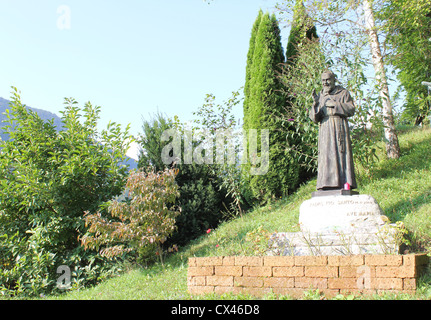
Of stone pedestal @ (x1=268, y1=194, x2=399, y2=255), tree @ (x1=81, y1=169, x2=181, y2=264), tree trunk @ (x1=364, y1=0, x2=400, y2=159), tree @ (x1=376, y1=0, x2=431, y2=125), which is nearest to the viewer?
stone pedestal @ (x1=268, y1=194, x2=399, y2=255)

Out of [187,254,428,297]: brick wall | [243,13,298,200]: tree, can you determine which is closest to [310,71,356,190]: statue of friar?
[187,254,428,297]: brick wall

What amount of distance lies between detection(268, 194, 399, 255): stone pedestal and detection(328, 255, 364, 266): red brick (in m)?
0.56

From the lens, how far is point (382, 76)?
10.3 meters

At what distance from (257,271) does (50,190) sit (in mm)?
5083

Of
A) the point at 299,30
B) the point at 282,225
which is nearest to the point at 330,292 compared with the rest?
the point at 282,225

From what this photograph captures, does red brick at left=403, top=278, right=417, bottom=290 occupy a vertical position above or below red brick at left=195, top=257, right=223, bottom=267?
below

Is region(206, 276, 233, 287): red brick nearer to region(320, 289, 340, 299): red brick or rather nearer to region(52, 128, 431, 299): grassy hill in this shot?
region(52, 128, 431, 299): grassy hill

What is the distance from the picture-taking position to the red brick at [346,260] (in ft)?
14.9

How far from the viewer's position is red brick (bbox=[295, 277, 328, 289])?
462 cm

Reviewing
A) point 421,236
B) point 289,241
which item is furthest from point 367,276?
point 421,236

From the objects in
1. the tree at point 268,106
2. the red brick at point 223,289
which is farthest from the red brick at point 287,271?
the tree at point 268,106

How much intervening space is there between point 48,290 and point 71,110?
3905 millimetres
